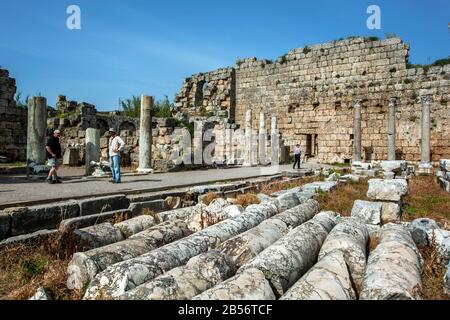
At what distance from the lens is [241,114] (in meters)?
27.8

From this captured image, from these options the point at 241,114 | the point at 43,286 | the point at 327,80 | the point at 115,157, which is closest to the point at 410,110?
the point at 327,80

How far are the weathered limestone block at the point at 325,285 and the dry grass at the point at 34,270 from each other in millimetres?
2225

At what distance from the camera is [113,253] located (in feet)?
14.4

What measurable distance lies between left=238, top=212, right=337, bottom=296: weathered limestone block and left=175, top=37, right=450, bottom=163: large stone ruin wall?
17.3 m

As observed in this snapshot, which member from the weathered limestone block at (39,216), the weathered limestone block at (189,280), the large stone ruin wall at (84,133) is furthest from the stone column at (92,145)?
the weathered limestone block at (189,280)

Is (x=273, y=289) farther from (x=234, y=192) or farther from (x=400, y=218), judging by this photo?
(x=234, y=192)

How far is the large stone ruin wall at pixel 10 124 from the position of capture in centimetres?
1881

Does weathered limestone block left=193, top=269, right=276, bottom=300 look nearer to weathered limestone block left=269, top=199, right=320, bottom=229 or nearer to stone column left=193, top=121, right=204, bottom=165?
weathered limestone block left=269, top=199, right=320, bottom=229

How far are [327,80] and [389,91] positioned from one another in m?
4.08

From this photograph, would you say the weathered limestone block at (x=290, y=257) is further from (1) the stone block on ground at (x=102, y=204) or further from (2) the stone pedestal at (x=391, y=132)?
(2) the stone pedestal at (x=391, y=132)

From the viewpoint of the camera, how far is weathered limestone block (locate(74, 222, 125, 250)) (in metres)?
4.98

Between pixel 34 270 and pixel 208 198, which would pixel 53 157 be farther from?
pixel 34 270

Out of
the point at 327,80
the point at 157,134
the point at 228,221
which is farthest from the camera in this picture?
the point at 327,80

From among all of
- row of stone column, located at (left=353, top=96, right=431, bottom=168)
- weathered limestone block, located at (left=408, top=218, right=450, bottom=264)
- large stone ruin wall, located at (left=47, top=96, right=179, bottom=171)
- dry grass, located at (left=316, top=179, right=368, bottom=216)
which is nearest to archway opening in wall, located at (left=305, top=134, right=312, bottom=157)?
row of stone column, located at (left=353, top=96, right=431, bottom=168)
